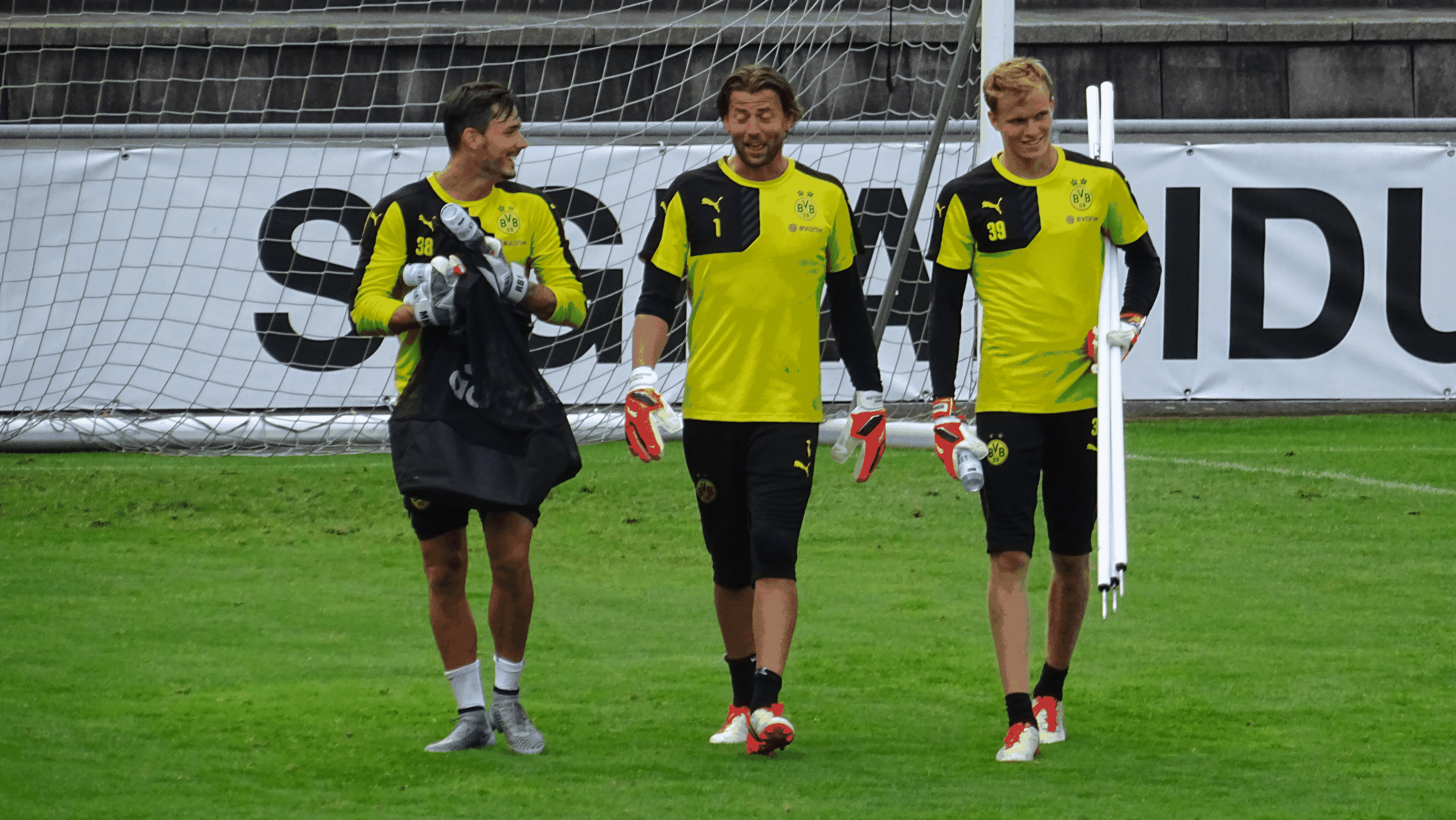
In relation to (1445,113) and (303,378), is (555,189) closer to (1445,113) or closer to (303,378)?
(303,378)

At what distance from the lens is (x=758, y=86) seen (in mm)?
4199

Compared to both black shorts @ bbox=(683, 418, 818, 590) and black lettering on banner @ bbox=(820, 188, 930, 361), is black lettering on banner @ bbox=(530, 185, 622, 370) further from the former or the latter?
black shorts @ bbox=(683, 418, 818, 590)

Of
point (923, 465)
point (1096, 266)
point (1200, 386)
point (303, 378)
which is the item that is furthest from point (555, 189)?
point (1096, 266)

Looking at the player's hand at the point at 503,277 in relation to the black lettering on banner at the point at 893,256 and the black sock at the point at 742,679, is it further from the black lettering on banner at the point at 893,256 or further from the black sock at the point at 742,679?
Result: the black lettering on banner at the point at 893,256

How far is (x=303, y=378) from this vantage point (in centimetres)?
931

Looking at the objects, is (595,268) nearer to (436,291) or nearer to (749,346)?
(749,346)

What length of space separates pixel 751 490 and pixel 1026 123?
3.65 feet

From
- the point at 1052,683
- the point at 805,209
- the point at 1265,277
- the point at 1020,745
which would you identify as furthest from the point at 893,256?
the point at 1020,745

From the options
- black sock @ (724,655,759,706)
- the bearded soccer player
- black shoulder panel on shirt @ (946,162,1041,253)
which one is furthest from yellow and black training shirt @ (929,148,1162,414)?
black sock @ (724,655,759,706)

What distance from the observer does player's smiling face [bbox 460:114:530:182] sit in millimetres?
4137

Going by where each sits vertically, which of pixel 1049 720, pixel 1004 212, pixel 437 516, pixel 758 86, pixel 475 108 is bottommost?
pixel 1049 720

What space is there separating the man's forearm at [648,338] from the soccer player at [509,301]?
0.63 feet

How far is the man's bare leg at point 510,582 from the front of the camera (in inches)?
164

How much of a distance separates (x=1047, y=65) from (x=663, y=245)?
8879mm
